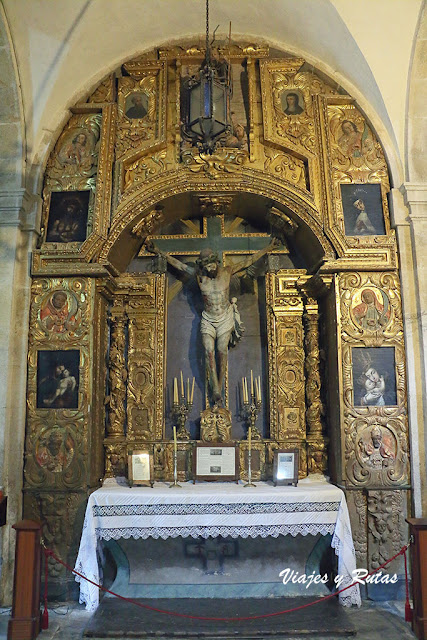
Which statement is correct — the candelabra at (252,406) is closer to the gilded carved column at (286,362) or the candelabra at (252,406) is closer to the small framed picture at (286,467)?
the gilded carved column at (286,362)

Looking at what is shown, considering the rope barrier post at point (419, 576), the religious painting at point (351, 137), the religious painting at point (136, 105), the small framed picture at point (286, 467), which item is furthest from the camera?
the religious painting at point (136, 105)

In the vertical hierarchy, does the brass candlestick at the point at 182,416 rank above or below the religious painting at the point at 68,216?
below

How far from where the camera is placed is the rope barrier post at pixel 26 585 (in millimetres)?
5180

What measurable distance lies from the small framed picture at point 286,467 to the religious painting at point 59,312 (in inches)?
114

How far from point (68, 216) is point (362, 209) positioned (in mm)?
3687

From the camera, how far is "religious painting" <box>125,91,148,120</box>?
24.5ft

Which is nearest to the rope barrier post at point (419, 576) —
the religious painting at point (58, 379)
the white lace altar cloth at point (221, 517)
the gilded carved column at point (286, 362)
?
the white lace altar cloth at point (221, 517)

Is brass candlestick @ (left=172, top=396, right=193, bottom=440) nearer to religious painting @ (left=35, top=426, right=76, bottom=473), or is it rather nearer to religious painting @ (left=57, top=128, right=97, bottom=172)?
religious painting @ (left=35, top=426, right=76, bottom=473)

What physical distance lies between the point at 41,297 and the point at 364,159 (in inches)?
173

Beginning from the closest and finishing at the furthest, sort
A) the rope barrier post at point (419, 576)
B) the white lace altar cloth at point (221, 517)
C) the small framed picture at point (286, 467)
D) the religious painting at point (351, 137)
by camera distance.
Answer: the rope barrier post at point (419, 576), the white lace altar cloth at point (221, 517), the small framed picture at point (286, 467), the religious painting at point (351, 137)

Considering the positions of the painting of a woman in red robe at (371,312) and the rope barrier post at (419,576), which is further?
the painting of a woman in red robe at (371,312)

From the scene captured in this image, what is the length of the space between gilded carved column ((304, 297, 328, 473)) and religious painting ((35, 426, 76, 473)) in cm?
292

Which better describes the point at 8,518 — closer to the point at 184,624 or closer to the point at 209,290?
the point at 184,624

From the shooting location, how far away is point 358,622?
18.2 ft
